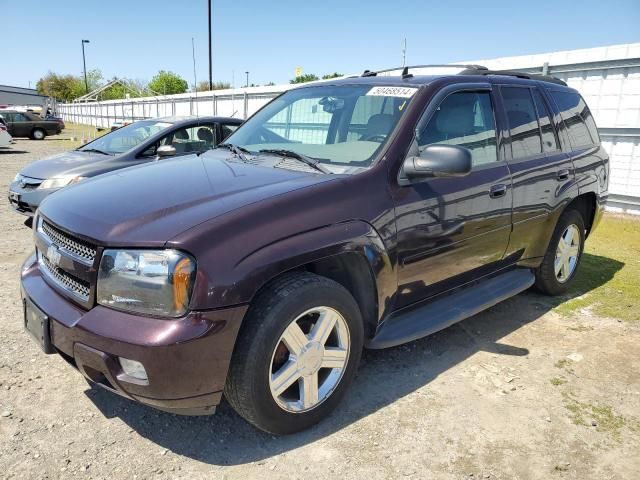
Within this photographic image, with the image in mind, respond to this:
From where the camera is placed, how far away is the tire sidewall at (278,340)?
2.38 meters

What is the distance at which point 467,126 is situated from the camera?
3.57 m

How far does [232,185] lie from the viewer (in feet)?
9.02

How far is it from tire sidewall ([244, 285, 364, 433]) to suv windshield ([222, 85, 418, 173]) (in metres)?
0.77

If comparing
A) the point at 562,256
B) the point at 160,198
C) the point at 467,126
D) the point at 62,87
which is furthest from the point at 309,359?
the point at 62,87

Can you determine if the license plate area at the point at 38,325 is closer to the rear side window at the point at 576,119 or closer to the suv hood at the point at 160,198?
the suv hood at the point at 160,198

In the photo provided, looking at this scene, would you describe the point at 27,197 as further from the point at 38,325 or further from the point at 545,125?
the point at 545,125

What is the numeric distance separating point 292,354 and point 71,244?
1.22 metres

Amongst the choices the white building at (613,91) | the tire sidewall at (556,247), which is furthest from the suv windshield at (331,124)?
the white building at (613,91)

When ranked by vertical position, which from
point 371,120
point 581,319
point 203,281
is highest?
point 371,120

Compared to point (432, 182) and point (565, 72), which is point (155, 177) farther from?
point (565, 72)

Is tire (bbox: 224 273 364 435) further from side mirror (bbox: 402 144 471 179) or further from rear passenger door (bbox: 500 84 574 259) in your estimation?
rear passenger door (bbox: 500 84 574 259)

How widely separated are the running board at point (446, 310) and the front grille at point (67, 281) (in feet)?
5.11

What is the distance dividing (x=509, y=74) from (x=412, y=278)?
7.26 ft

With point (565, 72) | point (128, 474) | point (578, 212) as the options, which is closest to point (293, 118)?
point (128, 474)
